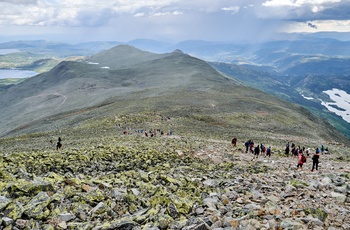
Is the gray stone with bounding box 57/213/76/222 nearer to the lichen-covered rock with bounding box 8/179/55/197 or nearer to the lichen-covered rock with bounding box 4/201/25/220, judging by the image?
the lichen-covered rock with bounding box 4/201/25/220

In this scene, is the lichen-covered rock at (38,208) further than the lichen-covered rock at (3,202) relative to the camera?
No

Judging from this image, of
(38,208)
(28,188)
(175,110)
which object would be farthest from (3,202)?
(175,110)

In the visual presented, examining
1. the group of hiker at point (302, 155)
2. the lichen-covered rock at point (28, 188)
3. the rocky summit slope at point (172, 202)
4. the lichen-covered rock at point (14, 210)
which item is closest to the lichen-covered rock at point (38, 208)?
the rocky summit slope at point (172, 202)

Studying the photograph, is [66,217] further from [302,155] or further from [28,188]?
[302,155]

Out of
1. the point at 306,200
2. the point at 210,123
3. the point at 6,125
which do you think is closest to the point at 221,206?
the point at 306,200

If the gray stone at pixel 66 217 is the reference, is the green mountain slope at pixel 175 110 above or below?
below

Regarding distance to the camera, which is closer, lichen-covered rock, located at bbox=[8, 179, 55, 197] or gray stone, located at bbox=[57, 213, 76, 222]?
gray stone, located at bbox=[57, 213, 76, 222]

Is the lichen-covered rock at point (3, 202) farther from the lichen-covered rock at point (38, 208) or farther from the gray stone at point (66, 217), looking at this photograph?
the gray stone at point (66, 217)

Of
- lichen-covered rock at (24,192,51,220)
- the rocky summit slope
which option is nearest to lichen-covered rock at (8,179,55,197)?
the rocky summit slope

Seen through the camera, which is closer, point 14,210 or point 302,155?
point 14,210

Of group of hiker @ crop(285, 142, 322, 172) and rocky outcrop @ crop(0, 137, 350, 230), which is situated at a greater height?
rocky outcrop @ crop(0, 137, 350, 230)

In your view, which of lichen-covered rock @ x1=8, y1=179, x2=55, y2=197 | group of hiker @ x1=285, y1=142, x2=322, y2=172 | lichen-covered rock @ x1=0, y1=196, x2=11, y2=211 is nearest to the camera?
lichen-covered rock @ x1=0, y1=196, x2=11, y2=211

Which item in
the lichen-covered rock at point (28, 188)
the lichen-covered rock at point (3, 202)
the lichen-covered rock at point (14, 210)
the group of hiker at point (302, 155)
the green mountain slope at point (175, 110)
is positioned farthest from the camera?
the green mountain slope at point (175, 110)

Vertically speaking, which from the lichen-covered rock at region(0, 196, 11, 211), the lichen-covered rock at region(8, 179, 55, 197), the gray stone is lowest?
the gray stone
